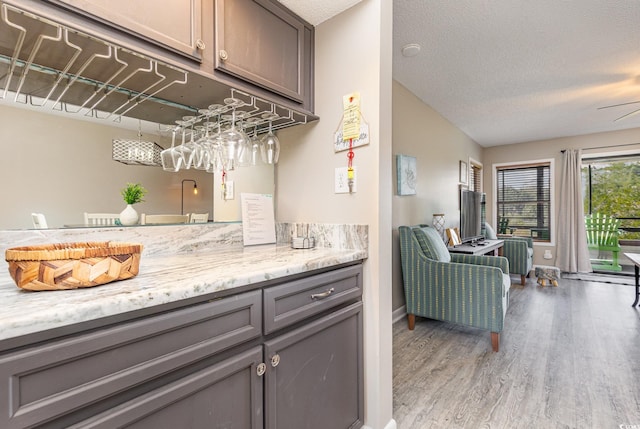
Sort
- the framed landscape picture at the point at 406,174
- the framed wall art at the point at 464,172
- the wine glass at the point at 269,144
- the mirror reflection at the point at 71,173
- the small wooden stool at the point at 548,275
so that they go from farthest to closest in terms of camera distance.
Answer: the framed wall art at the point at 464,172 → the small wooden stool at the point at 548,275 → the framed landscape picture at the point at 406,174 → the wine glass at the point at 269,144 → the mirror reflection at the point at 71,173

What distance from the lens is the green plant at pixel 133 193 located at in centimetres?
127

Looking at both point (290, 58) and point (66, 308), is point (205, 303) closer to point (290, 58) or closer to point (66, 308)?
point (66, 308)

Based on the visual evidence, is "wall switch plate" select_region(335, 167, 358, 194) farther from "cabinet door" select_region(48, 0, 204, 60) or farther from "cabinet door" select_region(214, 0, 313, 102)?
"cabinet door" select_region(48, 0, 204, 60)

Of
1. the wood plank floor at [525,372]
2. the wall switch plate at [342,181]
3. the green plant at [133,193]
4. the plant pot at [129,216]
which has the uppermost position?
the wall switch plate at [342,181]

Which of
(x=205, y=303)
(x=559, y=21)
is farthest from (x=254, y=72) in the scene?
(x=559, y=21)

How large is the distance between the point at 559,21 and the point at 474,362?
2.59 meters

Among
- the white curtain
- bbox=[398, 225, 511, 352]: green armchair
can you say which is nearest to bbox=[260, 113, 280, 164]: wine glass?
bbox=[398, 225, 511, 352]: green armchair

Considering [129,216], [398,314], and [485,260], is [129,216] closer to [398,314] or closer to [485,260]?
[398,314]

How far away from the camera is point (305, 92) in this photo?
5.37 ft

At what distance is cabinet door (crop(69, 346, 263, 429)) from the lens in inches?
27.8

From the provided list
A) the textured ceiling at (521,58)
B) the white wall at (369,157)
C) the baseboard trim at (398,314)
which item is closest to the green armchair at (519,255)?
the textured ceiling at (521,58)

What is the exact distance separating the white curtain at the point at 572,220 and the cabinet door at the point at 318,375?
579cm

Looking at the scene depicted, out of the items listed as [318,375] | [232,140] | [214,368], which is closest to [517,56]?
[232,140]

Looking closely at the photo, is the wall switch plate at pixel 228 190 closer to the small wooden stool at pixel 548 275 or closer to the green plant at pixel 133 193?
the green plant at pixel 133 193
